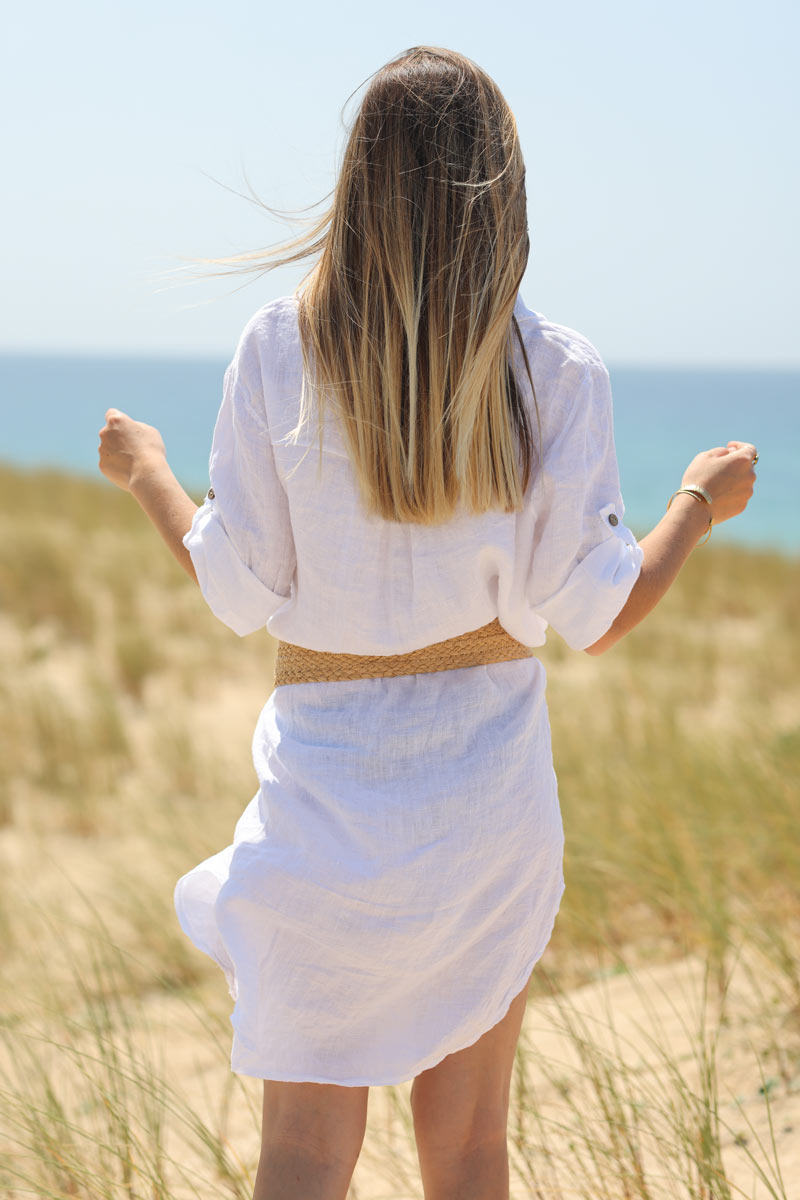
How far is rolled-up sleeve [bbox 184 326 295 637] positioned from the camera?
1.38 metres

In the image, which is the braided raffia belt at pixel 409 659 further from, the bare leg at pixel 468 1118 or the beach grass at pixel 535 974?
the beach grass at pixel 535 974

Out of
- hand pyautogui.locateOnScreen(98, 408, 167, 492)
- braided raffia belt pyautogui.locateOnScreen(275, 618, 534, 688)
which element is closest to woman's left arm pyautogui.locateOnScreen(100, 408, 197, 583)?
hand pyautogui.locateOnScreen(98, 408, 167, 492)

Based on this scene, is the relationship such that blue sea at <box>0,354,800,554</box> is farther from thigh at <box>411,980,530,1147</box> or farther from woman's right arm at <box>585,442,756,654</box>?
thigh at <box>411,980,530,1147</box>

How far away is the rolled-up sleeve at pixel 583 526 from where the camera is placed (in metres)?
1.35

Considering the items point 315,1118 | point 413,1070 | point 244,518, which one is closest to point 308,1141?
point 315,1118

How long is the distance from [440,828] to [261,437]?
1.75 ft

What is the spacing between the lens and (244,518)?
139cm

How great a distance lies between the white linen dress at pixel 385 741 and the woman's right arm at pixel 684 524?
0.05 metres

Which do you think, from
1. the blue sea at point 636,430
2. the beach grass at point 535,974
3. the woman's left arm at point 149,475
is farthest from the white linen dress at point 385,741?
the blue sea at point 636,430

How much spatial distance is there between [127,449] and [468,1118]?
1040 millimetres

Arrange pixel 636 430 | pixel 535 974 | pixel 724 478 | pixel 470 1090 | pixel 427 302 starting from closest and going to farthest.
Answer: pixel 427 302 → pixel 470 1090 → pixel 724 478 → pixel 535 974 → pixel 636 430

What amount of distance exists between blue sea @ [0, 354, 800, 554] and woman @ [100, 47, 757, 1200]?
1568 centimetres

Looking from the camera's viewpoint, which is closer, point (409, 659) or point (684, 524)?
point (409, 659)

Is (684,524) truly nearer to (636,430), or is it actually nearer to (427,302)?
(427,302)
